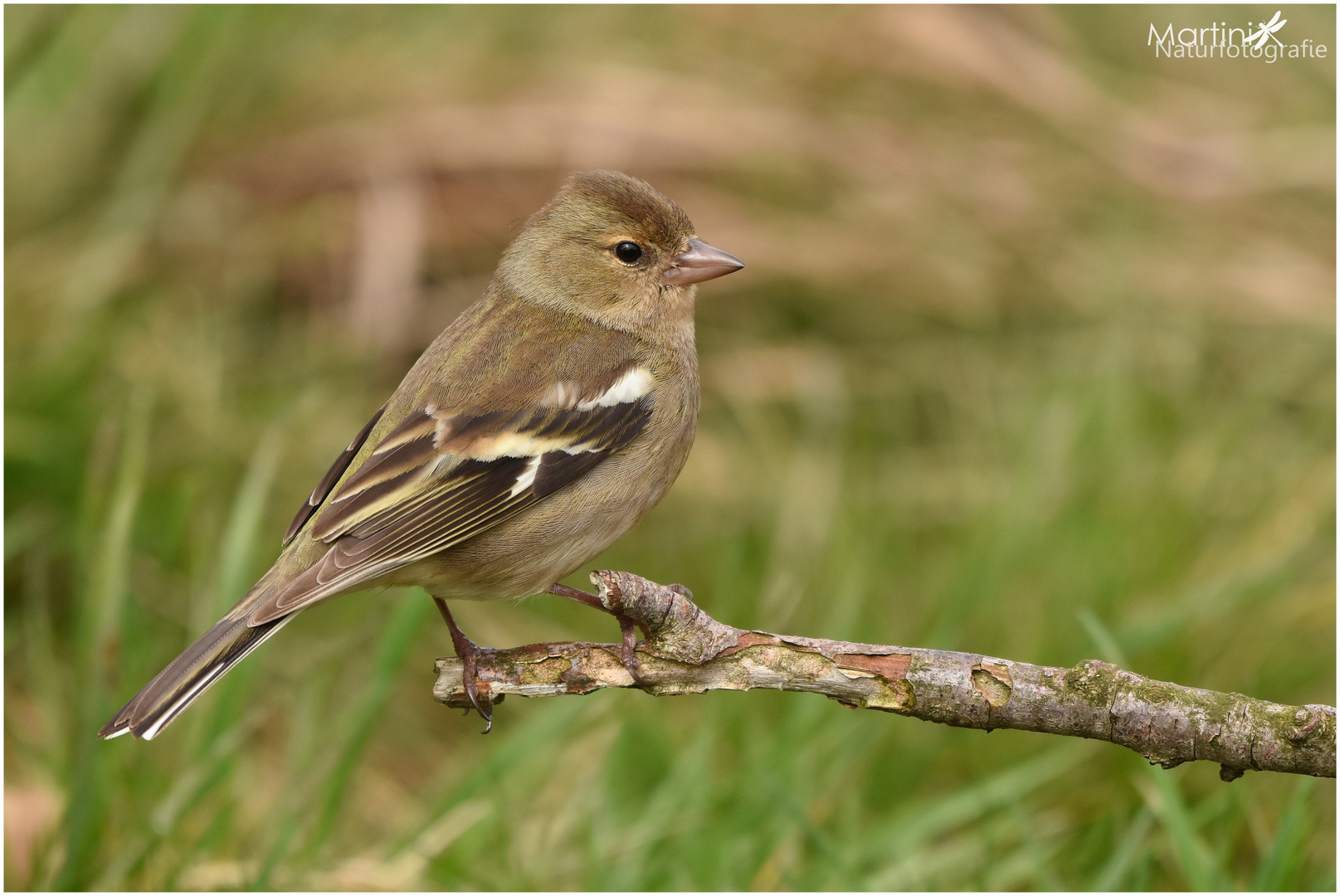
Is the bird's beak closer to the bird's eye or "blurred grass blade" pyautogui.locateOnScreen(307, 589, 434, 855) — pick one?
the bird's eye

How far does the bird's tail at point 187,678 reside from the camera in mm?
2443

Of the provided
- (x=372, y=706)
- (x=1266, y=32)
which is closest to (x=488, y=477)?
(x=372, y=706)

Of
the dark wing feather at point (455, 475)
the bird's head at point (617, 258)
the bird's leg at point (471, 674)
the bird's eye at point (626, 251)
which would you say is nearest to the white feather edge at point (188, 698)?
the dark wing feather at point (455, 475)

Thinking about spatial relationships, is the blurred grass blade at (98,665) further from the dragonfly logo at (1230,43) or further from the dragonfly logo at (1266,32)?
the dragonfly logo at (1266,32)

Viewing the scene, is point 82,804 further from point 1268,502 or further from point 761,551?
point 1268,502

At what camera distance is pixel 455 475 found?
9.66ft

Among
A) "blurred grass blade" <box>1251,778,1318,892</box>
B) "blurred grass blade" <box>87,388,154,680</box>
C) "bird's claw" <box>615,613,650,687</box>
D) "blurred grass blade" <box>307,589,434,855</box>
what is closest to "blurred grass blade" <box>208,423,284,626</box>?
"blurred grass blade" <box>87,388,154,680</box>

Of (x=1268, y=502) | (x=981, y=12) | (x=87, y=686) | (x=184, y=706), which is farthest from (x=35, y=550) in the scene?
(x=981, y=12)

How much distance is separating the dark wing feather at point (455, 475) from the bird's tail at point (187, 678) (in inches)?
4.3

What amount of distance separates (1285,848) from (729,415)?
11.1 ft

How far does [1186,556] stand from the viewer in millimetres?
4730

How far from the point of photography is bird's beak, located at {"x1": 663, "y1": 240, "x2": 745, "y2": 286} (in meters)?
3.47

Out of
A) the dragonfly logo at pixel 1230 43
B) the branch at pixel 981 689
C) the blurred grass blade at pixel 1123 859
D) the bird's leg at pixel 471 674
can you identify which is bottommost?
the blurred grass blade at pixel 1123 859

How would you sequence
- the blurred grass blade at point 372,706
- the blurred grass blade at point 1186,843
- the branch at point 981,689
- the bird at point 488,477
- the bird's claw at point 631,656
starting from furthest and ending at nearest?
the blurred grass blade at point 372,706, the blurred grass blade at point 1186,843, the bird at point 488,477, the bird's claw at point 631,656, the branch at point 981,689
